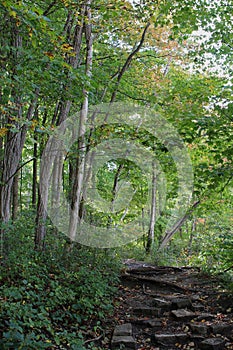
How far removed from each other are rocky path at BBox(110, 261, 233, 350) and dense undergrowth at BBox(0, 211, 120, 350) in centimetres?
51

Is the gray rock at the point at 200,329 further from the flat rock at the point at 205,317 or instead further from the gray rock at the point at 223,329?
the flat rock at the point at 205,317

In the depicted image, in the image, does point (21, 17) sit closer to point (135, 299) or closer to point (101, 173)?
point (135, 299)

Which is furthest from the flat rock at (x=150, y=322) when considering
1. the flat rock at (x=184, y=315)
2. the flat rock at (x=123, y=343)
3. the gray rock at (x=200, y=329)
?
the flat rock at (x=123, y=343)

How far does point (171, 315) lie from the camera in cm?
652

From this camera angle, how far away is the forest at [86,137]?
4.73 m

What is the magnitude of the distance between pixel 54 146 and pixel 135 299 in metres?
3.85

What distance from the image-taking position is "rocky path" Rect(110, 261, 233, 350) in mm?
5345

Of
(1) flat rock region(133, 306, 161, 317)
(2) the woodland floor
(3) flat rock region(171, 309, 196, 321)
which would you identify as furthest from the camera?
(1) flat rock region(133, 306, 161, 317)

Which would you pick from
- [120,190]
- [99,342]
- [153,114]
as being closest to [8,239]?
[99,342]

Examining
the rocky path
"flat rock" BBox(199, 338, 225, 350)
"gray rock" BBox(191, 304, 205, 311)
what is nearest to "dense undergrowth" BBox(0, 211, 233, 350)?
the rocky path

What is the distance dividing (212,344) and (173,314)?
1.40m

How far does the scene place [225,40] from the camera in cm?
740

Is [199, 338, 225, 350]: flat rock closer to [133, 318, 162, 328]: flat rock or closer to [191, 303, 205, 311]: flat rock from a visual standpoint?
[133, 318, 162, 328]: flat rock

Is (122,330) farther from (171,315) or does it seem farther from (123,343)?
(171,315)
